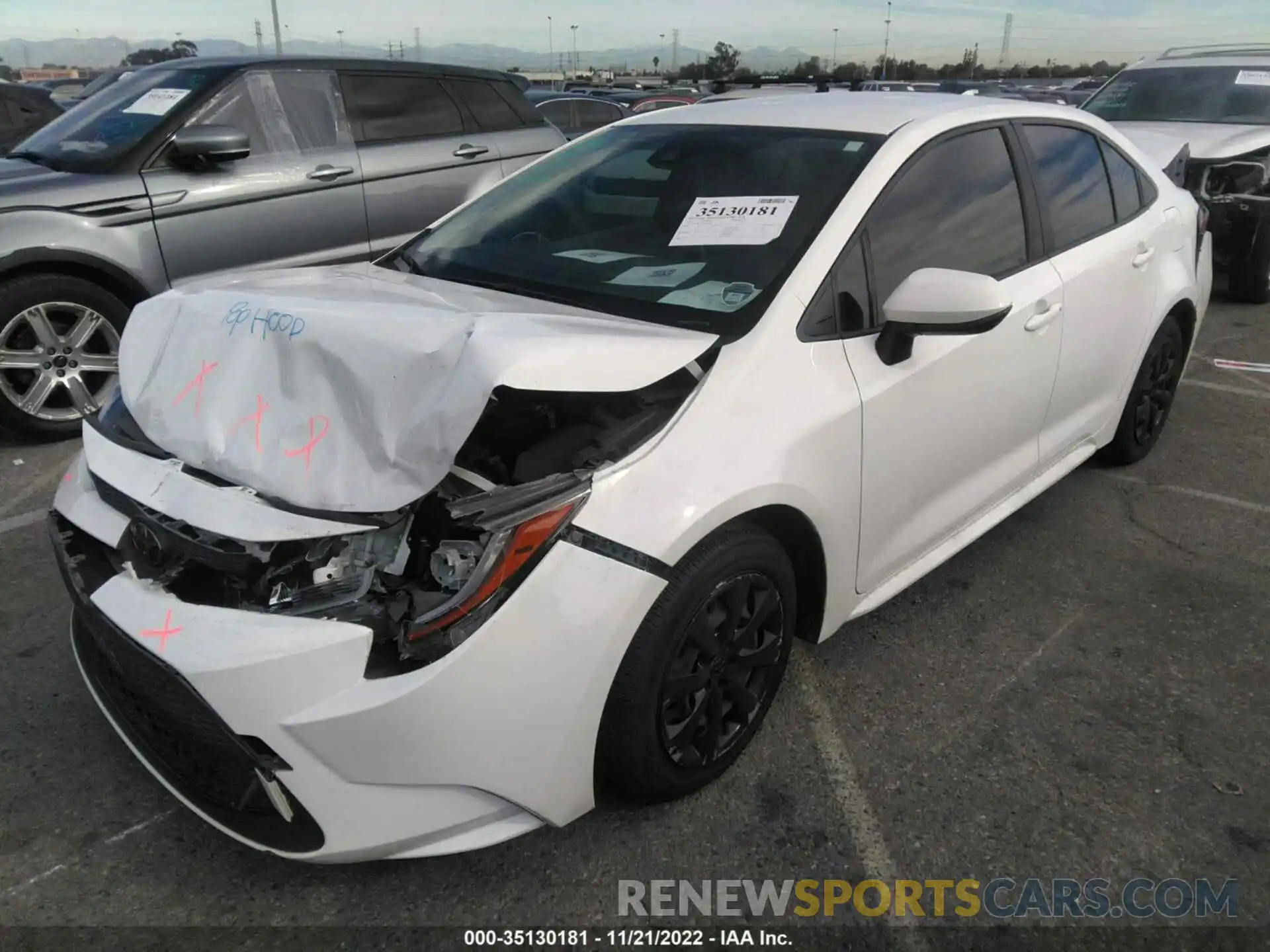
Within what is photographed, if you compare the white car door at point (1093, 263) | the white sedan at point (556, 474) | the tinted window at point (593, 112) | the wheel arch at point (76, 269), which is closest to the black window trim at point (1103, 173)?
the white car door at point (1093, 263)

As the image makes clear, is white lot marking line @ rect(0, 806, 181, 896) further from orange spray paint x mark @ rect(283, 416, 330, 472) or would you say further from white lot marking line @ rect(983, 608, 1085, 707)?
white lot marking line @ rect(983, 608, 1085, 707)

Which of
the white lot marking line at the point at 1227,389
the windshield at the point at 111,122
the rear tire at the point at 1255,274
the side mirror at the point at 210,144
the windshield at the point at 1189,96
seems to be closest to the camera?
the side mirror at the point at 210,144

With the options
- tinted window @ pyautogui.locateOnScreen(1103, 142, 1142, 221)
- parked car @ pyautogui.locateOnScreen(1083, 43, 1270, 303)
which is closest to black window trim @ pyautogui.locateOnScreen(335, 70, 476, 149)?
tinted window @ pyautogui.locateOnScreen(1103, 142, 1142, 221)

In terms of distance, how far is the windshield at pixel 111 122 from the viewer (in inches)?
184

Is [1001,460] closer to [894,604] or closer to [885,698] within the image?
[894,604]

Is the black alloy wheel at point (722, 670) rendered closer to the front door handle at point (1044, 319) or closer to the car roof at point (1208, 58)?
the front door handle at point (1044, 319)

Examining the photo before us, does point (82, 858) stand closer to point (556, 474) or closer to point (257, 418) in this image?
point (257, 418)

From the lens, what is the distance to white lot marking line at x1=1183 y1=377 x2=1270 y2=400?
5.30 m

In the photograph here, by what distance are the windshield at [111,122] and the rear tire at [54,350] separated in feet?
2.31

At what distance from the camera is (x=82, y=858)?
2117mm

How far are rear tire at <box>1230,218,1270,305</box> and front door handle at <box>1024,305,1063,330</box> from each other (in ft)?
17.0

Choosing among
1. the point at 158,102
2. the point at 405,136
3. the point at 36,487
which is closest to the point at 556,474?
the point at 36,487

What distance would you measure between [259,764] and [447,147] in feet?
15.9

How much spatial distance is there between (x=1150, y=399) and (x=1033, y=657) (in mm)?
1879
